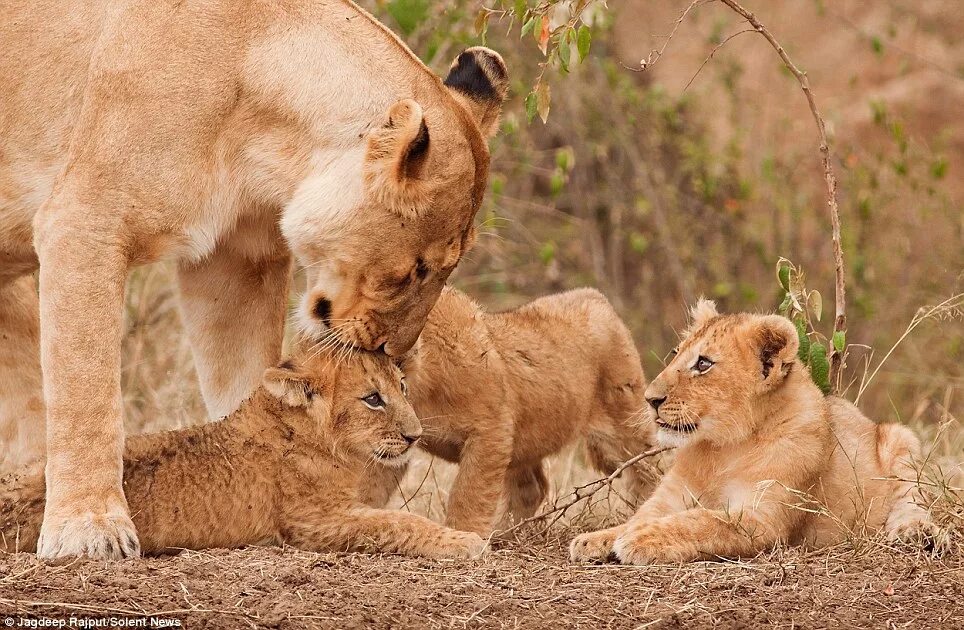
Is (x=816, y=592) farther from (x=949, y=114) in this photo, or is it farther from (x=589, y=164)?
(x=949, y=114)

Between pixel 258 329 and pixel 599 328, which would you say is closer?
pixel 258 329

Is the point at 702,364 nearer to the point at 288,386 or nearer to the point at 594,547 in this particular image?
the point at 594,547

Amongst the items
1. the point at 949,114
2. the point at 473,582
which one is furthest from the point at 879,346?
the point at 473,582

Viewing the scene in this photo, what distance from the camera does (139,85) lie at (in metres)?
4.55

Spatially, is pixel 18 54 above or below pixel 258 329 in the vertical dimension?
above

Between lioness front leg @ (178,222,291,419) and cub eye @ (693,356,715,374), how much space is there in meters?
1.65

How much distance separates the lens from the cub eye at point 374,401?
193 inches

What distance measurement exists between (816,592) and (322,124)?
2296 millimetres

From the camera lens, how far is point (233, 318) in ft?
17.7

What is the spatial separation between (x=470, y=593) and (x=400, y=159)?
1444 millimetres

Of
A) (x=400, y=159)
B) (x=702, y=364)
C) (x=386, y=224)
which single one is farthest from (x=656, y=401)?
(x=400, y=159)

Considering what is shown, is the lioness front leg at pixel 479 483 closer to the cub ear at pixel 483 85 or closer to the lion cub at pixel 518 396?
the lion cub at pixel 518 396

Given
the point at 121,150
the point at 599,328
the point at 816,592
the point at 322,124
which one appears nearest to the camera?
the point at 816,592

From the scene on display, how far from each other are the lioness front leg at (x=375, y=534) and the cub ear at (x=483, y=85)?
1.50 m
